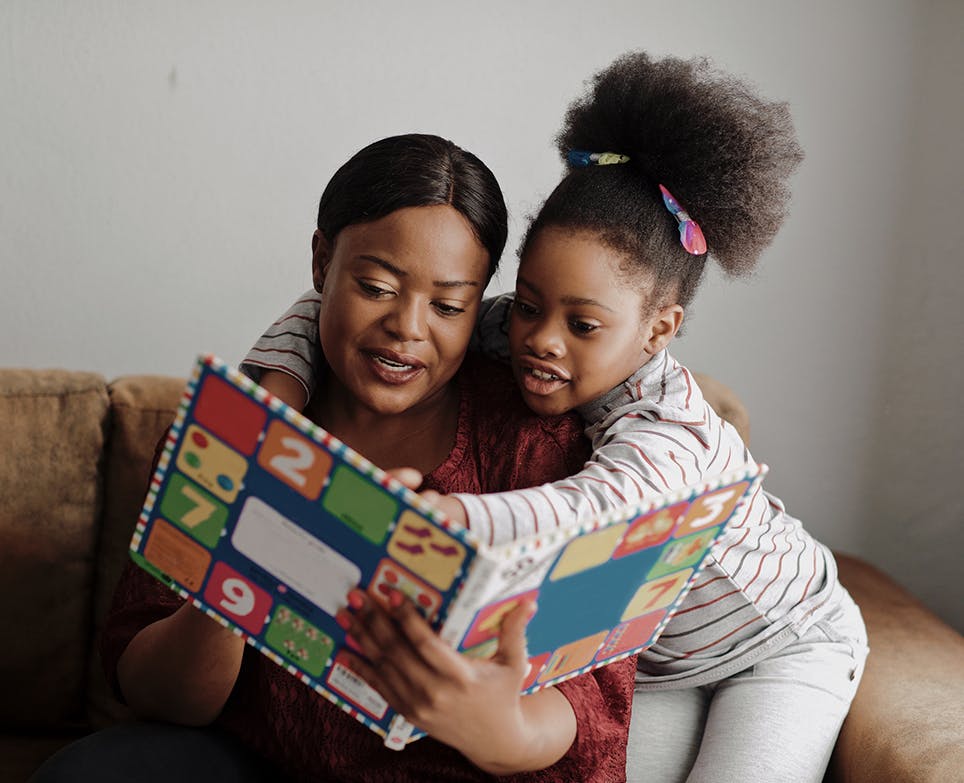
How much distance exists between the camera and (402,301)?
1165 mm

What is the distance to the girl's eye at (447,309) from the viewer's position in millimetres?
1181

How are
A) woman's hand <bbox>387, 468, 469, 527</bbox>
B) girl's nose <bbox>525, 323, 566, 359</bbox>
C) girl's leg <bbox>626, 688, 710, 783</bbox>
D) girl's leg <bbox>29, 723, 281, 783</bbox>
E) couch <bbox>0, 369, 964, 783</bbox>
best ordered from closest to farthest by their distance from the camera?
woman's hand <bbox>387, 468, 469, 527</bbox> < girl's leg <bbox>29, 723, 281, 783</bbox> < girl's nose <bbox>525, 323, 566, 359</bbox> < girl's leg <bbox>626, 688, 710, 783</bbox> < couch <bbox>0, 369, 964, 783</bbox>

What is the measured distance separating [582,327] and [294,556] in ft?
1.70

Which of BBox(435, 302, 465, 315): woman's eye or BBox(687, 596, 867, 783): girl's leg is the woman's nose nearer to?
BBox(435, 302, 465, 315): woman's eye

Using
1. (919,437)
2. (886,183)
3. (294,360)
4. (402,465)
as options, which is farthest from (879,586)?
(294,360)

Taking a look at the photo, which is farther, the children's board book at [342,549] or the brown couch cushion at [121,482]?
the brown couch cushion at [121,482]

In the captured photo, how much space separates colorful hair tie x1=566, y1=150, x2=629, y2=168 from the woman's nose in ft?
1.10

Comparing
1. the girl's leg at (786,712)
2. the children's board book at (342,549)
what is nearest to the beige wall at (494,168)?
the girl's leg at (786,712)

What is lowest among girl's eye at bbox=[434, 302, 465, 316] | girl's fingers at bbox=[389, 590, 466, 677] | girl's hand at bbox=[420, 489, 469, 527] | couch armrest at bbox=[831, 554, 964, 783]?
couch armrest at bbox=[831, 554, 964, 783]

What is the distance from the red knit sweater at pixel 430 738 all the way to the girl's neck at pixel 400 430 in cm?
3

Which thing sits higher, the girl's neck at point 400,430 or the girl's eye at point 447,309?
the girl's eye at point 447,309

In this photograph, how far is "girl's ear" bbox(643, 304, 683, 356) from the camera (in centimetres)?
134

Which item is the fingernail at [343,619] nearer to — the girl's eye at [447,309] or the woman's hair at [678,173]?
the girl's eye at [447,309]

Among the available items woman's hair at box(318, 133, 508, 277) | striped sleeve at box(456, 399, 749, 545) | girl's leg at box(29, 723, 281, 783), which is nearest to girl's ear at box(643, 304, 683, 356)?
striped sleeve at box(456, 399, 749, 545)
